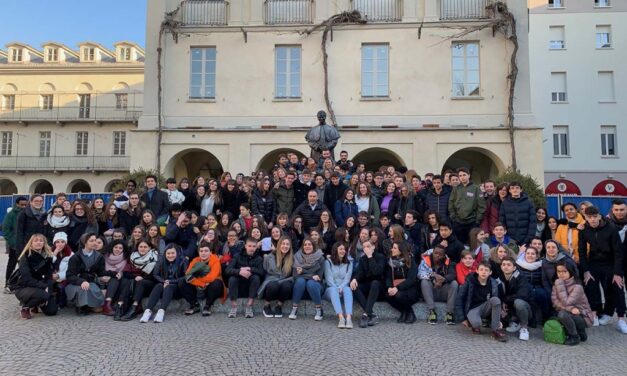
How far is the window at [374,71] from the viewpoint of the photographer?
19547mm

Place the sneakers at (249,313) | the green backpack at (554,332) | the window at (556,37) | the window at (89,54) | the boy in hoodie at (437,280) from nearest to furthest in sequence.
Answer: the green backpack at (554,332)
the boy in hoodie at (437,280)
the sneakers at (249,313)
the window at (556,37)
the window at (89,54)

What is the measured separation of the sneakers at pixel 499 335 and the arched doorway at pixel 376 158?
546 inches

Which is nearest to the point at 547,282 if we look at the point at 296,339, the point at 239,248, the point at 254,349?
the point at 296,339

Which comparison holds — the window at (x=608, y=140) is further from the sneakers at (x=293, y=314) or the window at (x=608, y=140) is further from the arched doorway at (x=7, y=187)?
the arched doorway at (x=7, y=187)

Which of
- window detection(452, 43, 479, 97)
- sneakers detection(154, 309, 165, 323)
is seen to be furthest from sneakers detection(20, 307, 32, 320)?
window detection(452, 43, 479, 97)

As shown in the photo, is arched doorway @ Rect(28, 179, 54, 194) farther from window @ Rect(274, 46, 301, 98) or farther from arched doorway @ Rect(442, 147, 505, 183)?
arched doorway @ Rect(442, 147, 505, 183)

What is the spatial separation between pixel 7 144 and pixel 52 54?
8.93 meters

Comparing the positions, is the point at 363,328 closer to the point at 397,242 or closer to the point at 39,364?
the point at 397,242

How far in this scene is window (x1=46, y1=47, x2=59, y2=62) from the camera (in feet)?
128

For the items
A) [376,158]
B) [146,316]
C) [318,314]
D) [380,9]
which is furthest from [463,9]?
[146,316]

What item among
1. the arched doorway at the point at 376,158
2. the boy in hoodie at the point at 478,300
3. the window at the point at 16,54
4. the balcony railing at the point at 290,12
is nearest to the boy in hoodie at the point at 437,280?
the boy in hoodie at the point at 478,300

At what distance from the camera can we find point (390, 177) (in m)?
10.0

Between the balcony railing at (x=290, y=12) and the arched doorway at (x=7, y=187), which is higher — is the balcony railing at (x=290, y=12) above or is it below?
above

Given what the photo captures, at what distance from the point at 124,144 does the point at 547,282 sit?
115 feet
